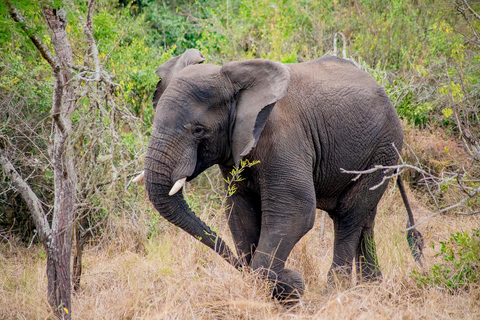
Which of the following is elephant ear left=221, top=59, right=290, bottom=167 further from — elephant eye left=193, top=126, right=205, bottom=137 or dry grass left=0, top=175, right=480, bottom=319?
dry grass left=0, top=175, right=480, bottom=319

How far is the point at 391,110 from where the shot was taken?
537 cm

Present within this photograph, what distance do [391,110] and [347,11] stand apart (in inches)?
244

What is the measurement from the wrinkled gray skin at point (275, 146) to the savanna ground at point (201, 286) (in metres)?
0.30

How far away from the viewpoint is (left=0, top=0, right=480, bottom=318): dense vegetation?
5.22 metres

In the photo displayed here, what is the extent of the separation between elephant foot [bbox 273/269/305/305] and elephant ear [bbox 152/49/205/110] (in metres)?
1.96

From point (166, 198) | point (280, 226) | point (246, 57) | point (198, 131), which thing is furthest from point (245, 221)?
point (246, 57)

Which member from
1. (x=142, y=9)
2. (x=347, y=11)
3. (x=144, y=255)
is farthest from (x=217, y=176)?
(x=142, y=9)

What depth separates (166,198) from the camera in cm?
443

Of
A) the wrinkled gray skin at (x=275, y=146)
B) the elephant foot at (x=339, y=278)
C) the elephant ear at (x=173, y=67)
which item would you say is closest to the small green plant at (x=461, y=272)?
the elephant foot at (x=339, y=278)

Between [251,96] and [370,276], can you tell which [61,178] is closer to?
[251,96]

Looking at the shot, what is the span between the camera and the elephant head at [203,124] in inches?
171

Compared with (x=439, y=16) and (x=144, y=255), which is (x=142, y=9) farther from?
(x=144, y=255)

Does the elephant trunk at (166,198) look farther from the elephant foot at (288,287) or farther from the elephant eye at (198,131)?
the elephant foot at (288,287)

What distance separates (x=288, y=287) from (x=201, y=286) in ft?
2.55
